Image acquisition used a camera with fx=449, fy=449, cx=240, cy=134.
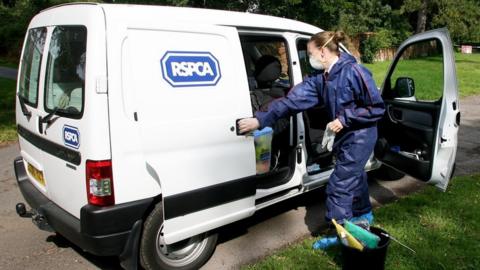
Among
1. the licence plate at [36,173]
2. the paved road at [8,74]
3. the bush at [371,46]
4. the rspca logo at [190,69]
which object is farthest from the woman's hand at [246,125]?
the bush at [371,46]

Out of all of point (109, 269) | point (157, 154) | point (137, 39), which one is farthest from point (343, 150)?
point (109, 269)

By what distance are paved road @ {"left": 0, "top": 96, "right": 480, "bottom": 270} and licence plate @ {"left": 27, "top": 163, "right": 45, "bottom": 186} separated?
0.73 meters

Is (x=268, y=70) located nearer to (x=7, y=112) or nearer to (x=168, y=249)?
(x=168, y=249)

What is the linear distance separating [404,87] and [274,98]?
66.7 inches

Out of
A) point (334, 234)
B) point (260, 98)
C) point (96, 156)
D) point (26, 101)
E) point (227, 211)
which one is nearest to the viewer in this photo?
point (96, 156)

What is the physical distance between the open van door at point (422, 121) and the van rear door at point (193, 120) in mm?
1835

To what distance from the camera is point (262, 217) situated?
4.88m

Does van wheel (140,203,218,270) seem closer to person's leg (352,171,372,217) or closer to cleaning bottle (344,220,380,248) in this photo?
cleaning bottle (344,220,380,248)

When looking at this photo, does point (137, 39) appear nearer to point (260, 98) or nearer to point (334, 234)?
point (260, 98)

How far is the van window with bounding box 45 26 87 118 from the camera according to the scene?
310 centimetres

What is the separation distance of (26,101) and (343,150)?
2766 millimetres

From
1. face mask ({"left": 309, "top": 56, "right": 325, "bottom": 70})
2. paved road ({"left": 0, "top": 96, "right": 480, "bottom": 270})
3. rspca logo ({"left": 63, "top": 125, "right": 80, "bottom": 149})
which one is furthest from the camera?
paved road ({"left": 0, "top": 96, "right": 480, "bottom": 270})

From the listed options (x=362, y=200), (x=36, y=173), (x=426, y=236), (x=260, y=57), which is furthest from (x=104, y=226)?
(x=426, y=236)

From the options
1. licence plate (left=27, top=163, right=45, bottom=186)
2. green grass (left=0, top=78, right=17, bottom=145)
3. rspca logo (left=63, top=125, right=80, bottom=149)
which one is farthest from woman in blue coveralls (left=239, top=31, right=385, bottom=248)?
green grass (left=0, top=78, right=17, bottom=145)
